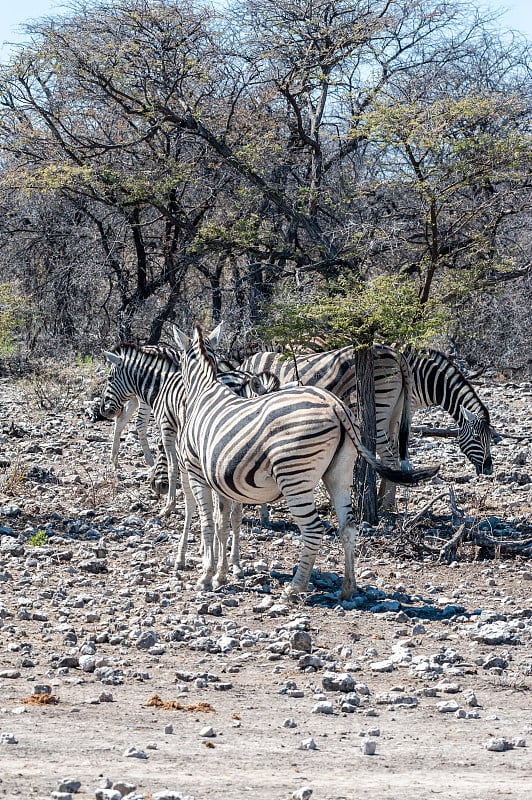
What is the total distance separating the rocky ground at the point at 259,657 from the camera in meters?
4.96

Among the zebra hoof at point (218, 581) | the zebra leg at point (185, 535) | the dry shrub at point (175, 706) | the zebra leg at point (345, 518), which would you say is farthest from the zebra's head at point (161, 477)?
the dry shrub at point (175, 706)

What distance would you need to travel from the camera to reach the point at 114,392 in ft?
47.9

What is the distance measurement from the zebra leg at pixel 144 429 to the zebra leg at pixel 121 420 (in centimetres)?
13

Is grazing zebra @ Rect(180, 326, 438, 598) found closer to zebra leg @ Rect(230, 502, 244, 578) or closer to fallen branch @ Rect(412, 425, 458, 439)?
zebra leg @ Rect(230, 502, 244, 578)

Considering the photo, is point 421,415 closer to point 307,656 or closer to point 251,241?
point 251,241

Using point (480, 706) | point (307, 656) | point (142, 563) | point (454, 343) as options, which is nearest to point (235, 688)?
point (307, 656)

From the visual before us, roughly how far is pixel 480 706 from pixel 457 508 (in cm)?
533

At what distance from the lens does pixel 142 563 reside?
9867mm

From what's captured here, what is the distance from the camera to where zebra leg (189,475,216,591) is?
9.08 meters

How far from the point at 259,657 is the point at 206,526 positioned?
7.04 ft

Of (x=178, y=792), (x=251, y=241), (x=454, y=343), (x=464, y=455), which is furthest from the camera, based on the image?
(x=454, y=343)

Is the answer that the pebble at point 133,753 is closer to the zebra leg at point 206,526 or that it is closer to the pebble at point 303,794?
the pebble at point 303,794

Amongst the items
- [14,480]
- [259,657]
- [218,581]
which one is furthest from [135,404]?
[259,657]

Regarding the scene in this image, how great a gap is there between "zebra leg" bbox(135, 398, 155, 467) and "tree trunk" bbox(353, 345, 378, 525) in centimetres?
407
